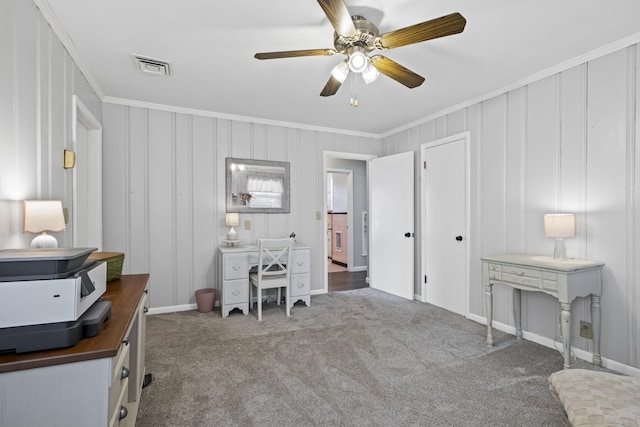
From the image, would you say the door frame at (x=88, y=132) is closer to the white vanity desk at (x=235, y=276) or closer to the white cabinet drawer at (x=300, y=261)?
the white vanity desk at (x=235, y=276)

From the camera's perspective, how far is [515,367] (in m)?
2.40

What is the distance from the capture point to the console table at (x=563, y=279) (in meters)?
2.26

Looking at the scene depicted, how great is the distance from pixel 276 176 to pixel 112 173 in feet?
6.10

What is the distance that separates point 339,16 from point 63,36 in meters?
1.93

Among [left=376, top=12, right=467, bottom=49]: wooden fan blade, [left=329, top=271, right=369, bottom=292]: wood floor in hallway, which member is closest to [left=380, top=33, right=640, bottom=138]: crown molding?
[left=376, top=12, right=467, bottom=49]: wooden fan blade

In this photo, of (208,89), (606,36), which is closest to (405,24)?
(606,36)

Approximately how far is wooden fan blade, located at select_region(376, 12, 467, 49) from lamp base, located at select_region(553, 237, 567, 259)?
73.9 inches

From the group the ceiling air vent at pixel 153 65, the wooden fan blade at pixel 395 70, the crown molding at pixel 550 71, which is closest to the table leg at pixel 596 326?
the crown molding at pixel 550 71

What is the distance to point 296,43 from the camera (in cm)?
233

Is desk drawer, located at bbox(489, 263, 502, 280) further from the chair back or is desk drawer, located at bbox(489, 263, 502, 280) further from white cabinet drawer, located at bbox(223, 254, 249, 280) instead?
white cabinet drawer, located at bbox(223, 254, 249, 280)

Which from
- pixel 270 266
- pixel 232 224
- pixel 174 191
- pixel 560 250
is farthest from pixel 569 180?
pixel 174 191

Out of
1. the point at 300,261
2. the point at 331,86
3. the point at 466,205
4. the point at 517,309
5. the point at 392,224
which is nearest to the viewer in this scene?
the point at 331,86

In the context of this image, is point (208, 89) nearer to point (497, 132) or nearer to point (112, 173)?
point (112, 173)

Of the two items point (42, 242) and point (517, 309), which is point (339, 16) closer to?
point (42, 242)
